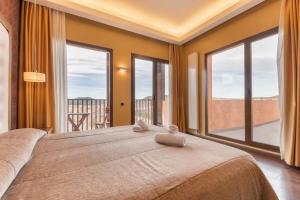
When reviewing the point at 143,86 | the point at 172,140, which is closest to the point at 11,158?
the point at 172,140

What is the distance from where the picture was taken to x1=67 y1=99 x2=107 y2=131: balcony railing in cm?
478

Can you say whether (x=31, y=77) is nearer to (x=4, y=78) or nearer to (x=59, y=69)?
(x=4, y=78)

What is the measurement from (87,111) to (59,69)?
231 cm

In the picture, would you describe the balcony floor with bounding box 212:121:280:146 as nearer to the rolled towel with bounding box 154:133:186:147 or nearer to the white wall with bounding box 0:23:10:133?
the rolled towel with bounding box 154:133:186:147

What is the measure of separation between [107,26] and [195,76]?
2.70 metres

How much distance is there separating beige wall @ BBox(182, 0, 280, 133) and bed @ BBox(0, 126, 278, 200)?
9.52 ft

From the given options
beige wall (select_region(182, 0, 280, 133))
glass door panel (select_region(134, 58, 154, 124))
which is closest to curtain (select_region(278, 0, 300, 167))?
beige wall (select_region(182, 0, 280, 133))

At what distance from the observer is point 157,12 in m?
3.57

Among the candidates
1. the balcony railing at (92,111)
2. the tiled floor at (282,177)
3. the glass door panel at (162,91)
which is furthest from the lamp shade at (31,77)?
the tiled floor at (282,177)

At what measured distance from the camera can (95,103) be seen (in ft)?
16.7

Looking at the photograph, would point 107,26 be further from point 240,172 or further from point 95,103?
point 240,172

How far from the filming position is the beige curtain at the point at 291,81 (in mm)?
2229

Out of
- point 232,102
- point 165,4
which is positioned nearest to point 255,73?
point 232,102

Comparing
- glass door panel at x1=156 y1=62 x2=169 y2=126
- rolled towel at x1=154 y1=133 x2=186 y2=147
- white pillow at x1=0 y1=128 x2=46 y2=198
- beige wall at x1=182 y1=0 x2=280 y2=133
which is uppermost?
beige wall at x1=182 y1=0 x2=280 y2=133
